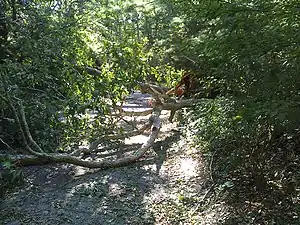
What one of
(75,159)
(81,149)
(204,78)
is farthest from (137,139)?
(204,78)

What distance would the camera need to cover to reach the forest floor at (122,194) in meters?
3.88

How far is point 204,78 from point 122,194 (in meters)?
1.92

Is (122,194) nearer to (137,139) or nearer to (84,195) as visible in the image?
(84,195)

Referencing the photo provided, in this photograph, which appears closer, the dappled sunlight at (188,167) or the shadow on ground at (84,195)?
the shadow on ground at (84,195)

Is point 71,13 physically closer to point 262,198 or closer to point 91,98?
point 91,98

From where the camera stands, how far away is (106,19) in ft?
22.2

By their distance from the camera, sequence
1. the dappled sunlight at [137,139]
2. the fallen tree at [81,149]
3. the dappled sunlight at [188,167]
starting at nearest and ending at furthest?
the fallen tree at [81,149] → the dappled sunlight at [188,167] → the dappled sunlight at [137,139]

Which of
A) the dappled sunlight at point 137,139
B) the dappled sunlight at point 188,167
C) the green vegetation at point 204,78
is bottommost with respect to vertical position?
the dappled sunlight at point 137,139

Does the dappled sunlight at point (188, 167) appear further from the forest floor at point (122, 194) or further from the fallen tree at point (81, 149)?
the fallen tree at point (81, 149)

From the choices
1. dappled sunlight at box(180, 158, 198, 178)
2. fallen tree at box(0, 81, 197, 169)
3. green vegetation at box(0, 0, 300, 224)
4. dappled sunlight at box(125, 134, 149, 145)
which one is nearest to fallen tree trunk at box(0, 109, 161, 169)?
fallen tree at box(0, 81, 197, 169)

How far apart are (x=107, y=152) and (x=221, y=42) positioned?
403 centimetres

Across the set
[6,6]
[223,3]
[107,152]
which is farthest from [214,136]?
[6,6]

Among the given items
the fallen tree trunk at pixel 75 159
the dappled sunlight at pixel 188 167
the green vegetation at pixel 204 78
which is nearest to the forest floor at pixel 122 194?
the dappled sunlight at pixel 188 167

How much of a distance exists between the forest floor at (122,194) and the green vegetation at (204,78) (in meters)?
0.34
